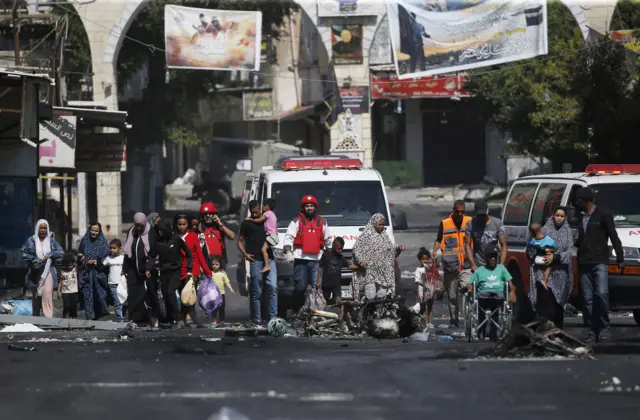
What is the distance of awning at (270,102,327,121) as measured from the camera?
63.7 m

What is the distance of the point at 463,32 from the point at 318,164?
16.8 m

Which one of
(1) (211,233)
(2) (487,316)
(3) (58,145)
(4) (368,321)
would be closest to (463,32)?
(3) (58,145)

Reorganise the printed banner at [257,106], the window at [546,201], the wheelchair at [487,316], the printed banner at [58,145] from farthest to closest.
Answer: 1. the printed banner at [257,106]
2. the printed banner at [58,145]
3. the window at [546,201]
4. the wheelchair at [487,316]

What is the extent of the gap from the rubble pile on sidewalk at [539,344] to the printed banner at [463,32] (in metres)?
23.3

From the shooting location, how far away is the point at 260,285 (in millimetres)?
17906

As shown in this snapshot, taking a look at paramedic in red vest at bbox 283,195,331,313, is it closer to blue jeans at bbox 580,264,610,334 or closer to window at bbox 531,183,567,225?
window at bbox 531,183,567,225

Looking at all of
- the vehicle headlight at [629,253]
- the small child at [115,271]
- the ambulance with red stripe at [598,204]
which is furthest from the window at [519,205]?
the small child at [115,271]

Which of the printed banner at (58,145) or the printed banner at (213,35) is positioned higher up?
the printed banner at (213,35)

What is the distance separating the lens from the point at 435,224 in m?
43.4

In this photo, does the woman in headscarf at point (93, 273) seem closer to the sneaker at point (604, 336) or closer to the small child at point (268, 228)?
the small child at point (268, 228)

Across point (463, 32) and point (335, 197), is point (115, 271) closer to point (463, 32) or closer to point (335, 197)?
point (335, 197)

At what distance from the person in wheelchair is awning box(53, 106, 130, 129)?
45.4ft

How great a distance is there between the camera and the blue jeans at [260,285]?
17.7 m

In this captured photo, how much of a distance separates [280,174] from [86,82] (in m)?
24.3
